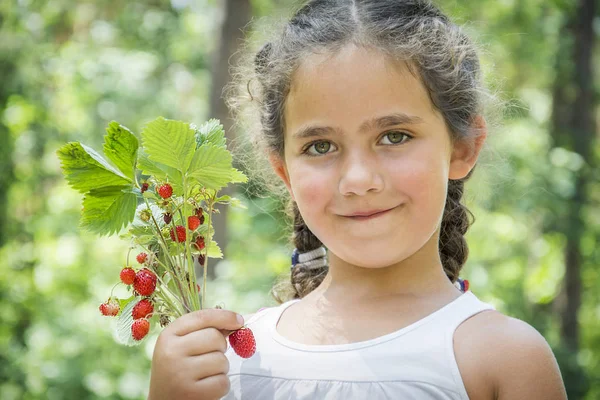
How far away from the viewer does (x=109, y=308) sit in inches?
57.4

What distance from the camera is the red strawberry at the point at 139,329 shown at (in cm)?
141

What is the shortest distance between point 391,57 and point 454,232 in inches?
23.5

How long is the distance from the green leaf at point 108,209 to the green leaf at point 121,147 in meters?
0.04

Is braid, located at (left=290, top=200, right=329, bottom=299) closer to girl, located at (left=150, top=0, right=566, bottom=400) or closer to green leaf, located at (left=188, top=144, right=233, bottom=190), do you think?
girl, located at (left=150, top=0, right=566, bottom=400)

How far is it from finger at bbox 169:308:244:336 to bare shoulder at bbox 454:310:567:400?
45 centimetres

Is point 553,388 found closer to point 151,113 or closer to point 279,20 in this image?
point 279,20

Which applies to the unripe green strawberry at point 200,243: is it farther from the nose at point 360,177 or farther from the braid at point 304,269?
the braid at point 304,269

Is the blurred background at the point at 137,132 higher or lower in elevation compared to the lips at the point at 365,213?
lower

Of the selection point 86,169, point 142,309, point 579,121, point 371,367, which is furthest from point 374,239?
point 579,121

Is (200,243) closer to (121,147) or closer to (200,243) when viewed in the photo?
(200,243)

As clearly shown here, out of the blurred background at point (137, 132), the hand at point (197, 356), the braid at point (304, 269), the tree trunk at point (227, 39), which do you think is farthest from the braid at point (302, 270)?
the blurred background at point (137, 132)

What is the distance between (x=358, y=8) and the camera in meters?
1.71

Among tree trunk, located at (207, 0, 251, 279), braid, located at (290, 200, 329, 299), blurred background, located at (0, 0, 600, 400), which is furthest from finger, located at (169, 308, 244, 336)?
blurred background, located at (0, 0, 600, 400)

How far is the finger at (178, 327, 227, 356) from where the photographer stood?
1.43 metres
